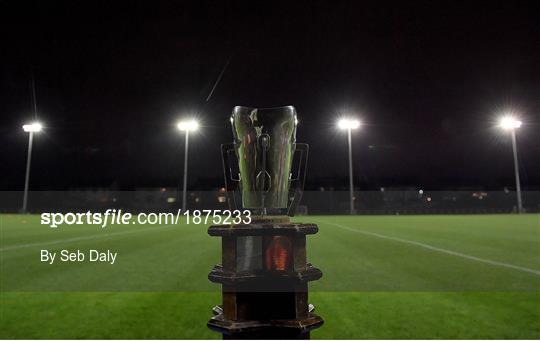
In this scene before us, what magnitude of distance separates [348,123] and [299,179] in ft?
125

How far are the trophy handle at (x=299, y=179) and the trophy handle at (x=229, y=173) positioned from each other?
33 cm

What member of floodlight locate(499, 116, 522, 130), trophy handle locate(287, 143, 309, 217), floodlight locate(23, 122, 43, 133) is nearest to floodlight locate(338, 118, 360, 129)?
floodlight locate(499, 116, 522, 130)

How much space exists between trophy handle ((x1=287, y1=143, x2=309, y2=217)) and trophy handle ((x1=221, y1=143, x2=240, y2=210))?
1.09 feet

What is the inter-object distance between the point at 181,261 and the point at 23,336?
3.86 m

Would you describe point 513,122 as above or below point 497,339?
above

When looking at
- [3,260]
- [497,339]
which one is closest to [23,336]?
[497,339]

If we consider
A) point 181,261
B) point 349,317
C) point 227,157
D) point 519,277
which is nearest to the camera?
point 227,157

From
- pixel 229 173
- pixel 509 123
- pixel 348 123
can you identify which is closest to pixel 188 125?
pixel 348 123

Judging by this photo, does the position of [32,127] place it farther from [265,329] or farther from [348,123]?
[265,329]

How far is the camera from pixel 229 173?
219cm

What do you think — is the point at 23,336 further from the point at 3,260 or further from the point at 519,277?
the point at 519,277

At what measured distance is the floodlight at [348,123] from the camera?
3897 cm

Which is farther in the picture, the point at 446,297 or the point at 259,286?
the point at 446,297

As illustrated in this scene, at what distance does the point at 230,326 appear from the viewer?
184 cm
